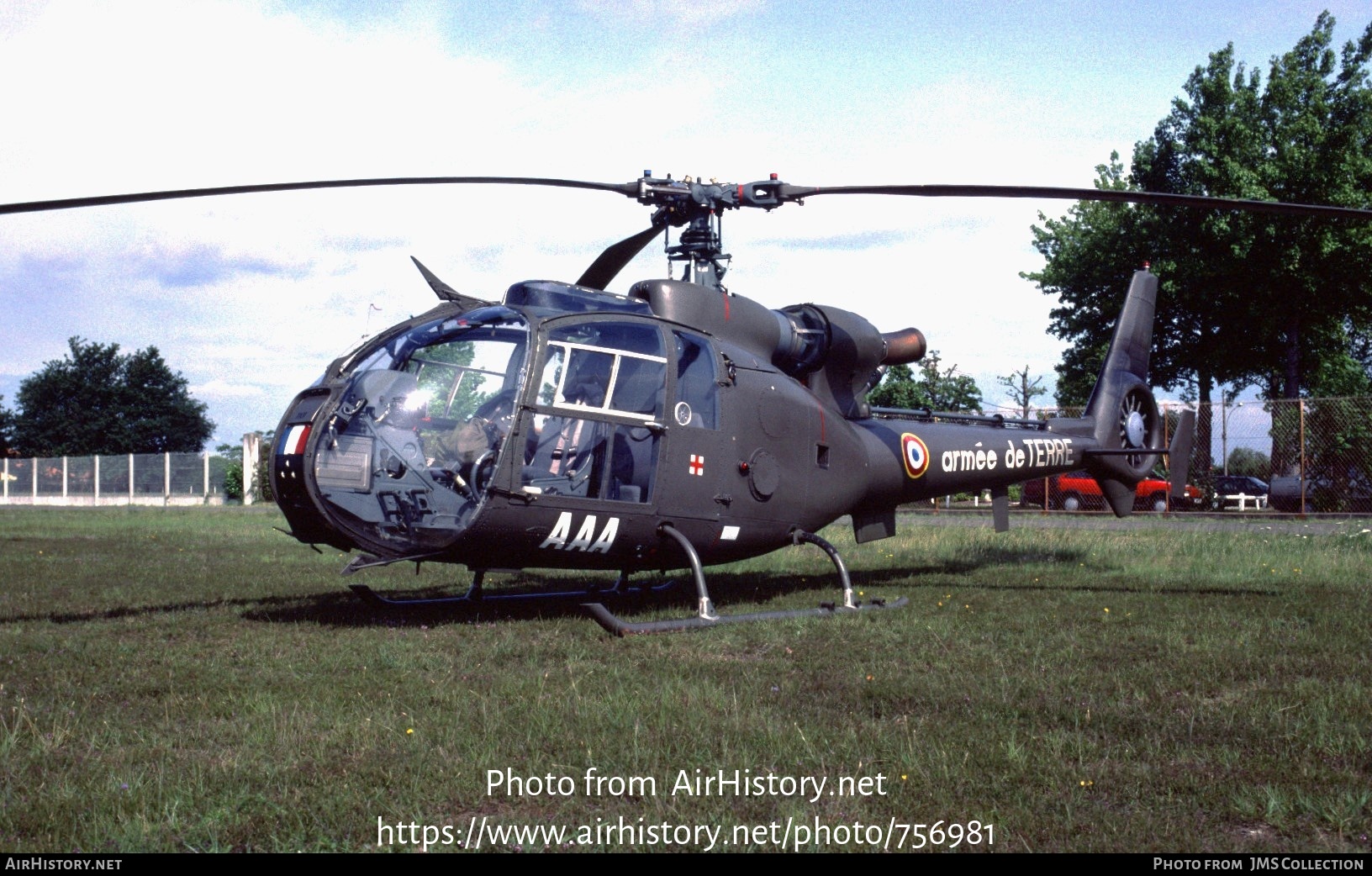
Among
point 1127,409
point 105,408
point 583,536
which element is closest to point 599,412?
point 583,536

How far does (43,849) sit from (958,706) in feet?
14.5

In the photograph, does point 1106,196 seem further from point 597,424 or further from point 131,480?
point 131,480

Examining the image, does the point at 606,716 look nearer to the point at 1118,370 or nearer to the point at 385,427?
the point at 385,427

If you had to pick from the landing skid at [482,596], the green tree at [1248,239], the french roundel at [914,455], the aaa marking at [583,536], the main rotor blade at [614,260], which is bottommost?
the landing skid at [482,596]

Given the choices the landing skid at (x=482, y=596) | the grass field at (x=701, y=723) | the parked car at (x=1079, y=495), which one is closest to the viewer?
the grass field at (x=701, y=723)

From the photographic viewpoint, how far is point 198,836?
411 cm

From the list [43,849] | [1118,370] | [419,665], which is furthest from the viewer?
[1118,370]

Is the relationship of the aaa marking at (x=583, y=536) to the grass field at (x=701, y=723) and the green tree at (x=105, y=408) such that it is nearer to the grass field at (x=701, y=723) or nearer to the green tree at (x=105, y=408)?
the grass field at (x=701, y=723)

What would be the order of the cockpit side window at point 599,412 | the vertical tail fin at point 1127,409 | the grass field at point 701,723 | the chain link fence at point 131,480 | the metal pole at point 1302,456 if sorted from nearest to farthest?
the grass field at point 701,723 < the cockpit side window at point 599,412 < the vertical tail fin at point 1127,409 < the metal pole at point 1302,456 < the chain link fence at point 131,480

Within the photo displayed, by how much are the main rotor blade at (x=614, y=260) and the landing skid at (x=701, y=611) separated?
264 cm

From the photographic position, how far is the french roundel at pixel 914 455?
12312 millimetres

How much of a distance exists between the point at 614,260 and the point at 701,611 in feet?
11.5

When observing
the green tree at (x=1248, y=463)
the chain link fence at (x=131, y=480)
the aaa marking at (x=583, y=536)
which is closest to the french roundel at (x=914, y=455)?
the aaa marking at (x=583, y=536)

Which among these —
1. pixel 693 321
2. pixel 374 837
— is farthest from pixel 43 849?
pixel 693 321
